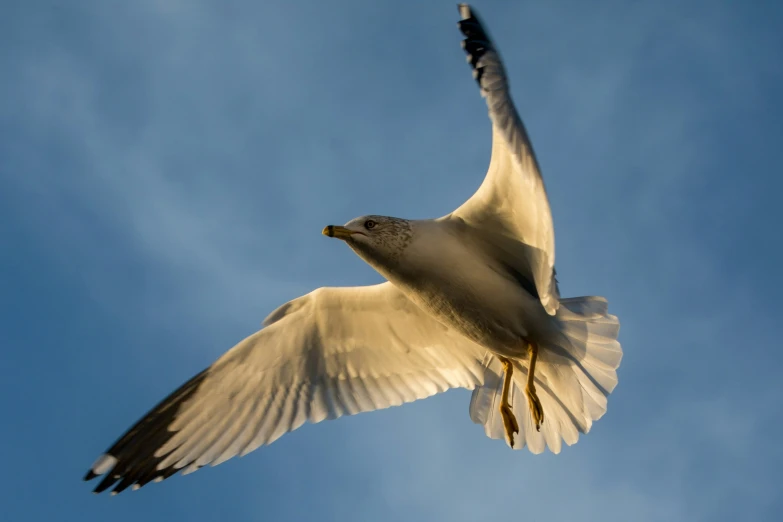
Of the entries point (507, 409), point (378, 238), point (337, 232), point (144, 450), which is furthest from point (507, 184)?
point (144, 450)

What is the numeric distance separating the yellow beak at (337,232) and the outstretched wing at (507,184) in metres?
0.69

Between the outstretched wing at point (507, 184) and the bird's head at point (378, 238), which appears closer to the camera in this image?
the outstretched wing at point (507, 184)

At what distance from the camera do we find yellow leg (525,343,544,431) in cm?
611

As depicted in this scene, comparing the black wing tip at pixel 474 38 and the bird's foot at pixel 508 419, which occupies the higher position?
the black wing tip at pixel 474 38

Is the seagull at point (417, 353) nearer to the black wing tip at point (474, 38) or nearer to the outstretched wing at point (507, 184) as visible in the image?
the outstretched wing at point (507, 184)

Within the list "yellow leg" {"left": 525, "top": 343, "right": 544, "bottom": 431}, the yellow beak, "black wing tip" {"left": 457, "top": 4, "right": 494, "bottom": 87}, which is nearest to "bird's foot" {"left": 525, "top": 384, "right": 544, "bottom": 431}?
"yellow leg" {"left": 525, "top": 343, "right": 544, "bottom": 431}

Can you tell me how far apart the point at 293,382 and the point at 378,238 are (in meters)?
1.56

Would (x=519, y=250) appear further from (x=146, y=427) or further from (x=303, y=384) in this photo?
(x=146, y=427)

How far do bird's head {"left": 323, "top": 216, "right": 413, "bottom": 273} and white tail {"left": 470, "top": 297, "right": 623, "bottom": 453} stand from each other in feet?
3.95

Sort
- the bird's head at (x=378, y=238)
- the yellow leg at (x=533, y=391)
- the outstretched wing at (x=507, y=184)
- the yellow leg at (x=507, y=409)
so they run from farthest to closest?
the yellow leg at (x=507, y=409), the yellow leg at (x=533, y=391), the bird's head at (x=378, y=238), the outstretched wing at (x=507, y=184)

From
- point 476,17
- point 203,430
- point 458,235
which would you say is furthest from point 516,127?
point 203,430

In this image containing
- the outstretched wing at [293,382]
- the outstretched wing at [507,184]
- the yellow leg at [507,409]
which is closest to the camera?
the outstretched wing at [507,184]

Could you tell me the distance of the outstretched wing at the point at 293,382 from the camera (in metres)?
6.69

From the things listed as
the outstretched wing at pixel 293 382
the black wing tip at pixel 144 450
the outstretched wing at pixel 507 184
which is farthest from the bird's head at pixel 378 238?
the black wing tip at pixel 144 450
